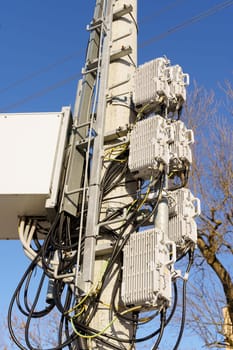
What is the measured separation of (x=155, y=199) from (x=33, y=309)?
103cm

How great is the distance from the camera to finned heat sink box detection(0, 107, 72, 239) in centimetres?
306

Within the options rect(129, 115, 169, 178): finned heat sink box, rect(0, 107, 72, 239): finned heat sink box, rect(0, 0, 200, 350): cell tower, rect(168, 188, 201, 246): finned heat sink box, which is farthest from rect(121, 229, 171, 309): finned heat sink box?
rect(0, 107, 72, 239): finned heat sink box

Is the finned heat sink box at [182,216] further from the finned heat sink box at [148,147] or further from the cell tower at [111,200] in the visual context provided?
the finned heat sink box at [148,147]

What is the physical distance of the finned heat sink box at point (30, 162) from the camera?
3057 mm

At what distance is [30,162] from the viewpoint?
126 inches

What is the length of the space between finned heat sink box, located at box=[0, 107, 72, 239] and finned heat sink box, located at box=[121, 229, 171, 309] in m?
0.76

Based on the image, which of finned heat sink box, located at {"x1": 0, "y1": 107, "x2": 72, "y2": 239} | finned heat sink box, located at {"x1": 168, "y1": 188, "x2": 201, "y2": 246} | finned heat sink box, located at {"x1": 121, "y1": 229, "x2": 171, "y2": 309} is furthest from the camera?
finned heat sink box, located at {"x1": 0, "y1": 107, "x2": 72, "y2": 239}

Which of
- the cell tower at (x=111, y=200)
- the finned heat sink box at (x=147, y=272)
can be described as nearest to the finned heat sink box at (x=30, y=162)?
the cell tower at (x=111, y=200)

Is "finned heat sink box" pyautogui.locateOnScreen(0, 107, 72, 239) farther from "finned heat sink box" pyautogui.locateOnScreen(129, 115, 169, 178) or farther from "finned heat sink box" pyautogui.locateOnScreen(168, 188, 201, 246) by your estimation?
"finned heat sink box" pyautogui.locateOnScreen(168, 188, 201, 246)

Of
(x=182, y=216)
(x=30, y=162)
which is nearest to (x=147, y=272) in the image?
(x=182, y=216)

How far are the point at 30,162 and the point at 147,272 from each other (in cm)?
132

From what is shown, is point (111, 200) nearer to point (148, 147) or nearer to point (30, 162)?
point (148, 147)

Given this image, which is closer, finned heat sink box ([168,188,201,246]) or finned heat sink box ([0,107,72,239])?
finned heat sink box ([168,188,201,246])

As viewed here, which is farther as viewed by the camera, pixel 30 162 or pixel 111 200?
pixel 30 162
